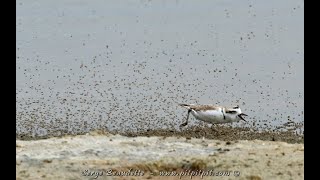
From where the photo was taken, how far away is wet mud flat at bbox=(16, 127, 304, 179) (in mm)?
11461

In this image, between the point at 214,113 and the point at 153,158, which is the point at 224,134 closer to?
the point at 214,113

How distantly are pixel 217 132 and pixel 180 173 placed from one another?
14.1 ft

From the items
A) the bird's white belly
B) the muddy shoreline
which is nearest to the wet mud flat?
the muddy shoreline

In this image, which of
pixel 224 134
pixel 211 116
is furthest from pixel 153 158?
pixel 211 116

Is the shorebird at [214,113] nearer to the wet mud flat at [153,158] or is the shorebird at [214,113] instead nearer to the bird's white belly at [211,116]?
the bird's white belly at [211,116]

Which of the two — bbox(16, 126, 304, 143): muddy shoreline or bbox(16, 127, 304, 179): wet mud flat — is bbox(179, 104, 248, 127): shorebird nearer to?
bbox(16, 126, 304, 143): muddy shoreline

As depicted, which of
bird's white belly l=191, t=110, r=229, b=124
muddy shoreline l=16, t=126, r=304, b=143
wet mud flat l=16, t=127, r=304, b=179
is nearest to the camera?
wet mud flat l=16, t=127, r=304, b=179

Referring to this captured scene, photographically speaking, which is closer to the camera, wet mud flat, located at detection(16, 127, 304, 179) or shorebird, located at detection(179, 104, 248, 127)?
wet mud flat, located at detection(16, 127, 304, 179)

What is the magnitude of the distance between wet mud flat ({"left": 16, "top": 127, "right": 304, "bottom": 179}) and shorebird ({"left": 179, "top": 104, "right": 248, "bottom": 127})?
6.18 ft

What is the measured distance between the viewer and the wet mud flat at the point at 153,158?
11.5 m

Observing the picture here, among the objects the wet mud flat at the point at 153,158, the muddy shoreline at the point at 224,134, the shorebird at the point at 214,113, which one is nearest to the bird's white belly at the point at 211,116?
the shorebird at the point at 214,113

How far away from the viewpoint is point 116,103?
1691 cm
